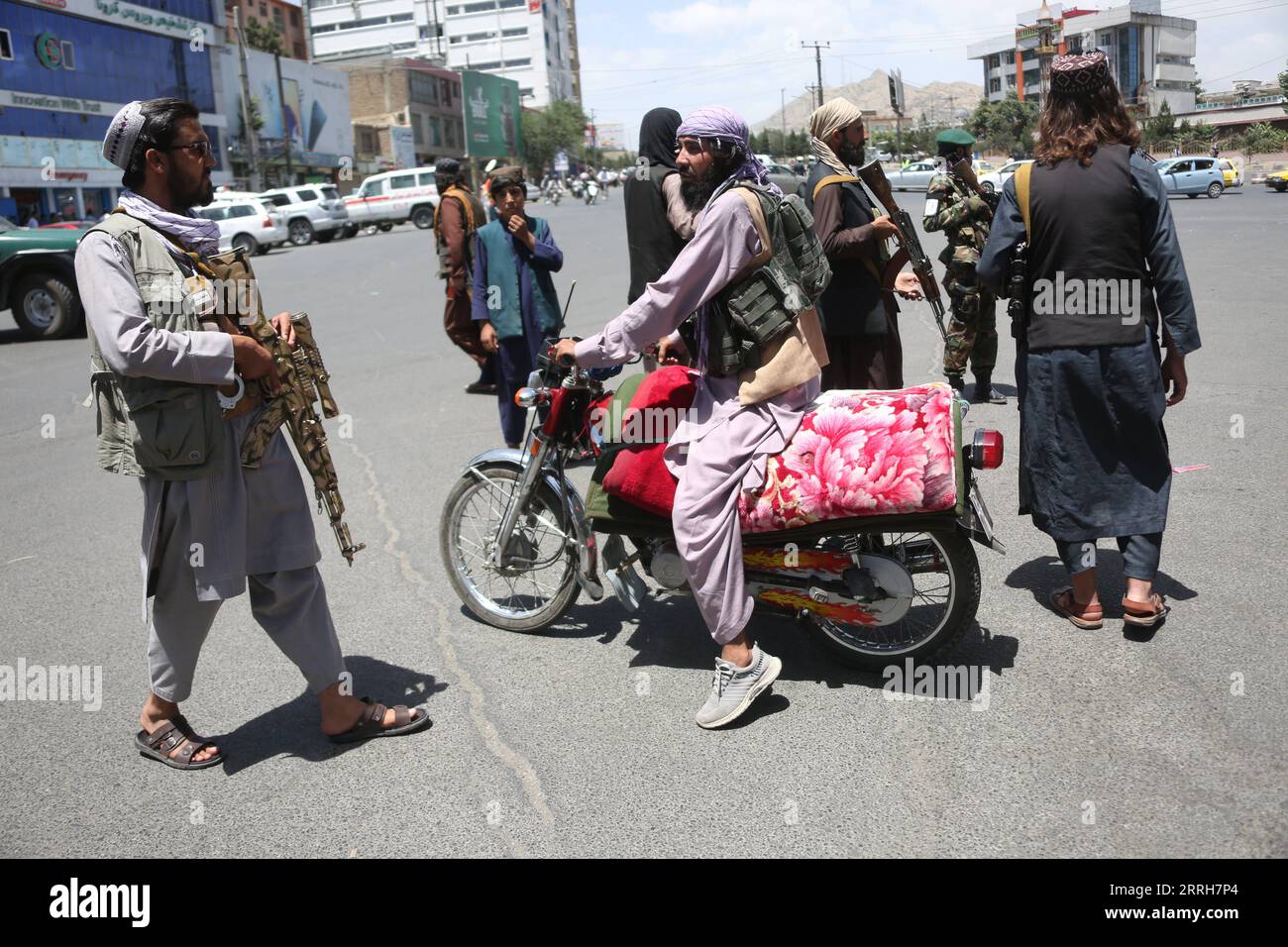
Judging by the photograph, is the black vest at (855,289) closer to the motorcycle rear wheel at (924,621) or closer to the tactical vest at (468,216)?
the motorcycle rear wheel at (924,621)

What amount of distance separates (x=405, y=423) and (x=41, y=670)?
4642 millimetres

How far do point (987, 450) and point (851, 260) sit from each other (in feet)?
6.29

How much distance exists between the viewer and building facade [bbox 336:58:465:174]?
82000 millimetres

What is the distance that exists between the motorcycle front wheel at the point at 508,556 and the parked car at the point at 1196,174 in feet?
123

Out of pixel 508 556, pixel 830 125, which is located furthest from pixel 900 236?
pixel 508 556

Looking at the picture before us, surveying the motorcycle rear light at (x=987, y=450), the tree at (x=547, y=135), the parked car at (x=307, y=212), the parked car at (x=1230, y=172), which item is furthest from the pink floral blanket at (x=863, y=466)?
the tree at (x=547, y=135)

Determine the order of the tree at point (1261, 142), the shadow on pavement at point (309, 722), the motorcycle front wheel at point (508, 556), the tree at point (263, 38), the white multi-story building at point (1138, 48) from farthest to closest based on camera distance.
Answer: the white multi-story building at point (1138, 48) < the tree at point (263, 38) < the tree at point (1261, 142) < the motorcycle front wheel at point (508, 556) < the shadow on pavement at point (309, 722)

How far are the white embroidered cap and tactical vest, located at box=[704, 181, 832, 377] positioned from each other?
5.98 ft

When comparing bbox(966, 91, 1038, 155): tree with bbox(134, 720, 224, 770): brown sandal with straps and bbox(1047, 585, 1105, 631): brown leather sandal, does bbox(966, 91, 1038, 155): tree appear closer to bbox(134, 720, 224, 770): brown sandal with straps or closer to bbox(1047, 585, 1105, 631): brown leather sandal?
bbox(1047, 585, 1105, 631): brown leather sandal

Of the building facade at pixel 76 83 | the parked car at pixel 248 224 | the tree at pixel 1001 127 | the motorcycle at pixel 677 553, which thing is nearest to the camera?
the motorcycle at pixel 677 553

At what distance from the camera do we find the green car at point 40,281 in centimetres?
1510

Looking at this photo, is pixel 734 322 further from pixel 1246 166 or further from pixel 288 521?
pixel 1246 166

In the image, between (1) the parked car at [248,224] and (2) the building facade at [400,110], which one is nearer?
(1) the parked car at [248,224]

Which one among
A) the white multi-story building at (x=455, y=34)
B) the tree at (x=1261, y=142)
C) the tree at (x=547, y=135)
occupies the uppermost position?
the white multi-story building at (x=455, y=34)
